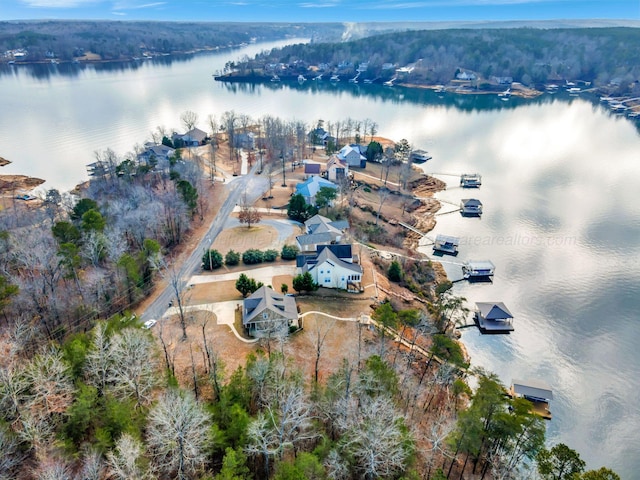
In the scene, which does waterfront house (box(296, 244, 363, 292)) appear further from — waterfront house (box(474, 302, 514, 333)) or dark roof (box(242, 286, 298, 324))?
waterfront house (box(474, 302, 514, 333))

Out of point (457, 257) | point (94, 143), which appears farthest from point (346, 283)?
point (94, 143)

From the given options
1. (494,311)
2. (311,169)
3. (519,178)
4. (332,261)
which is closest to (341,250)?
(332,261)

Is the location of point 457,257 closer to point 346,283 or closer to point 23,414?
point 346,283

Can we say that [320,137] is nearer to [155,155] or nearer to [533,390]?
[155,155]

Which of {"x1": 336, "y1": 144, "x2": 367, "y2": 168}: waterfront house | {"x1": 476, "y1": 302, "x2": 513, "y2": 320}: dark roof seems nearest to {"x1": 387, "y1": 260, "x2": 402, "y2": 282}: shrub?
{"x1": 476, "y1": 302, "x2": 513, "y2": 320}: dark roof

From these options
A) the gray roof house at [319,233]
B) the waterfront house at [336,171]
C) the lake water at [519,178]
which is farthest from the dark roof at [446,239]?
the waterfront house at [336,171]

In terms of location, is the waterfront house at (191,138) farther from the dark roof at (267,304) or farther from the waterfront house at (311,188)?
the dark roof at (267,304)
